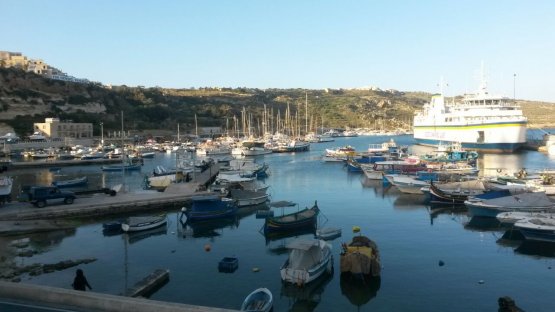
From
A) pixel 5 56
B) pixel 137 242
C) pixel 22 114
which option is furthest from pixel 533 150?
pixel 5 56

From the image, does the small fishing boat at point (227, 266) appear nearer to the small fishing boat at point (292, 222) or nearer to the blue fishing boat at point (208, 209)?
the small fishing boat at point (292, 222)

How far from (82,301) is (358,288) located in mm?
10976

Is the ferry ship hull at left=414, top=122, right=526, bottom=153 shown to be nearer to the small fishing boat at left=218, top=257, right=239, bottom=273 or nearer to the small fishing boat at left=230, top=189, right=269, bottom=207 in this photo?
the small fishing boat at left=230, top=189, right=269, bottom=207

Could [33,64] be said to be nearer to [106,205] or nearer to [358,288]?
[106,205]

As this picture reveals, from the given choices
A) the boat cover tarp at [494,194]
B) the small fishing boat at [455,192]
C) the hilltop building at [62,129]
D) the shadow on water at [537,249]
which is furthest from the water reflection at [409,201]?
the hilltop building at [62,129]

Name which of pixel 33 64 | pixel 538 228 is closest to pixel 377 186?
pixel 538 228

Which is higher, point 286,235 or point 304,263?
point 304,263

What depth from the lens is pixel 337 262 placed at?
2197 cm

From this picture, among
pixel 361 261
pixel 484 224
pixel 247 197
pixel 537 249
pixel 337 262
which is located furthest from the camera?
pixel 247 197

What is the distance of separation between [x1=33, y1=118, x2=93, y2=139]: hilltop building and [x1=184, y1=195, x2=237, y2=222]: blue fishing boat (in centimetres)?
7931

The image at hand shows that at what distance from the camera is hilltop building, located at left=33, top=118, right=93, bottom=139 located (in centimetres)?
10062

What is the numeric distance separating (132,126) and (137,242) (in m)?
110

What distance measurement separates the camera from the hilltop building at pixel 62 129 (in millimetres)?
100625

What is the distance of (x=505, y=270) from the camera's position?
21.2 metres
